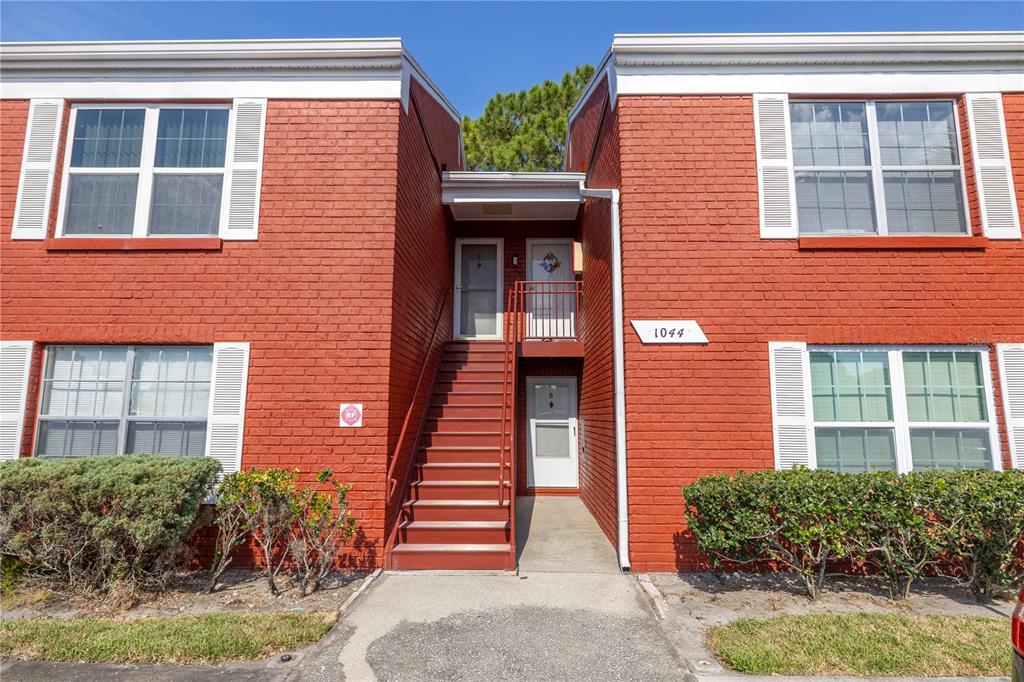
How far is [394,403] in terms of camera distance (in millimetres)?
5875

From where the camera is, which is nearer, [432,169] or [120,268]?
[120,268]

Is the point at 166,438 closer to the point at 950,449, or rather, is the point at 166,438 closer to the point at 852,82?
the point at 950,449

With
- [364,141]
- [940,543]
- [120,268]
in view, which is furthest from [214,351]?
[940,543]

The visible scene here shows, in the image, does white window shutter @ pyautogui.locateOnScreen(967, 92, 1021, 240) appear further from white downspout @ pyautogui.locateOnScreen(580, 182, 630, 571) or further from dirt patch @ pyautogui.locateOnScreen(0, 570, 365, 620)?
dirt patch @ pyautogui.locateOnScreen(0, 570, 365, 620)

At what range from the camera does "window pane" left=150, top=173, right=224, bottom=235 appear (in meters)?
5.99

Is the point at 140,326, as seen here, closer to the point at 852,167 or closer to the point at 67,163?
the point at 67,163

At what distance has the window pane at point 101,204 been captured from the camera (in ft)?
19.7

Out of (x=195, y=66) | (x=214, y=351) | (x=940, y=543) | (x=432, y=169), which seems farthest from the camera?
(x=432, y=169)

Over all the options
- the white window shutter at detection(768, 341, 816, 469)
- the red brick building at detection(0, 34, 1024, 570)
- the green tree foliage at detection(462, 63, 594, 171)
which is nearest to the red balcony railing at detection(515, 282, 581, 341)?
the red brick building at detection(0, 34, 1024, 570)

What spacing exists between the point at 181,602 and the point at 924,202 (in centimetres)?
882

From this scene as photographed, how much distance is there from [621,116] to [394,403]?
170 inches

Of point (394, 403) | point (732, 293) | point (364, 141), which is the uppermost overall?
point (364, 141)

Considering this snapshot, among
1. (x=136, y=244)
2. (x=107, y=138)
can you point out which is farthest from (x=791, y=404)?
(x=107, y=138)

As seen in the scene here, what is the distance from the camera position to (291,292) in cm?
581
